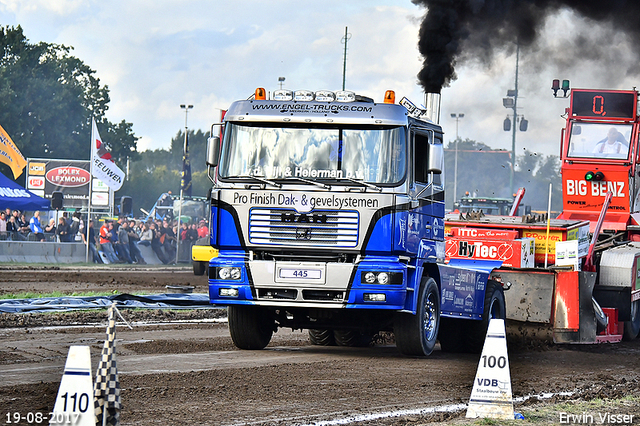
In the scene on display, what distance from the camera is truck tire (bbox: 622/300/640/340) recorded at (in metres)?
15.7

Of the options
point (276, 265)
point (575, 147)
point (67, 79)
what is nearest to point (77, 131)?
point (67, 79)

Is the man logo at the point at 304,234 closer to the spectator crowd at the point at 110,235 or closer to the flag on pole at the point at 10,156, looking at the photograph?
the spectator crowd at the point at 110,235

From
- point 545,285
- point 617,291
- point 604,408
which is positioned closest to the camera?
point 604,408

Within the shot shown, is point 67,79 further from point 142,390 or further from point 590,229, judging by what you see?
point 142,390

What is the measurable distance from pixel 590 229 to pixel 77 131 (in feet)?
204

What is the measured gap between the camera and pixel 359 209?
10836 millimetres

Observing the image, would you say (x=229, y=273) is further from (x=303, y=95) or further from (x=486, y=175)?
(x=486, y=175)

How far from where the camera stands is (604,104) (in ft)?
58.9

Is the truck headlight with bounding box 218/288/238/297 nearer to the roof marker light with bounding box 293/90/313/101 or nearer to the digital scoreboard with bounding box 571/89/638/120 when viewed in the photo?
the roof marker light with bounding box 293/90/313/101

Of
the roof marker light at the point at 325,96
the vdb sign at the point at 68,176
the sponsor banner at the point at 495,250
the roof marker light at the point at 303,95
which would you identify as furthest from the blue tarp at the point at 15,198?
the roof marker light at the point at 325,96

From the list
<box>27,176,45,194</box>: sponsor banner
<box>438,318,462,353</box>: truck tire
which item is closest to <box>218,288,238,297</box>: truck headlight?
<box>438,318,462,353</box>: truck tire

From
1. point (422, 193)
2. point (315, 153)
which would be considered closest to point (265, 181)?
point (315, 153)

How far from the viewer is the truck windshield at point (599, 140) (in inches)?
693

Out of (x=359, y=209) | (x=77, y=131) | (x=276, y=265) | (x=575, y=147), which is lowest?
(x=276, y=265)
